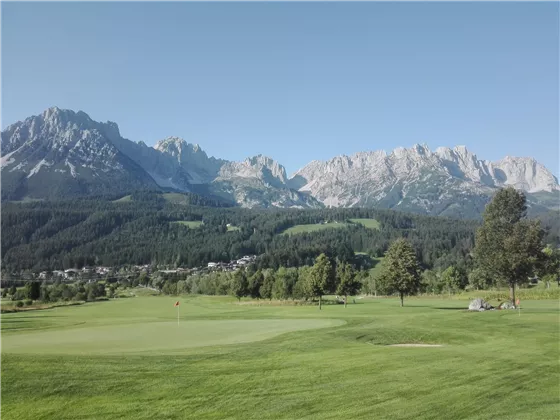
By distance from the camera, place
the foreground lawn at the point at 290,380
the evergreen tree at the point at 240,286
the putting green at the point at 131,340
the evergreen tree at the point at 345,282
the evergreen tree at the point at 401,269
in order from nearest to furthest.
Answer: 1. the foreground lawn at the point at 290,380
2. the putting green at the point at 131,340
3. the evergreen tree at the point at 401,269
4. the evergreen tree at the point at 345,282
5. the evergreen tree at the point at 240,286

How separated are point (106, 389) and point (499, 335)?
→ 84.6 feet

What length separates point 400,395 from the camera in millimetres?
15953

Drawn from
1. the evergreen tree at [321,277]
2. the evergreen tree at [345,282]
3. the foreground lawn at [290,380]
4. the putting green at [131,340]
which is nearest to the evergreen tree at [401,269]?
the evergreen tree at [321,277]

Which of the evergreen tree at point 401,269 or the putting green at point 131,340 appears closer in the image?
the putting green at point 131,340

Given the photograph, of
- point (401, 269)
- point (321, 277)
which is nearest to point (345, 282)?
point (321, 277)

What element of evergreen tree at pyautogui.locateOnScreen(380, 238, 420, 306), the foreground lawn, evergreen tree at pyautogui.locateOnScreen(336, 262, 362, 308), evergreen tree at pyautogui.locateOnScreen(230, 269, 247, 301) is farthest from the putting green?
evergreen tree at pyautogui.locateOnScreen(230, 269, 247, 301)

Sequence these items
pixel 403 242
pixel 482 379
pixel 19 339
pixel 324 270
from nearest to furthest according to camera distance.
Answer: pixel 482 379, pixel 19 339, pixel 403 242, pixel 324 270

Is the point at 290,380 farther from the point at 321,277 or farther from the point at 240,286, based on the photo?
the point at 240,286

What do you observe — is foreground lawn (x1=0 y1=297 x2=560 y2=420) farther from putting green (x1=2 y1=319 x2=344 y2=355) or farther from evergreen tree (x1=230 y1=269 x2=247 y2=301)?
evergreen tree (x1=230 y1=269 x2=247 y2=301)

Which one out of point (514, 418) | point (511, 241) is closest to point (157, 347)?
point (514, 418)

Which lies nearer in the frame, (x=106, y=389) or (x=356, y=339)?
(x=106, y=389)

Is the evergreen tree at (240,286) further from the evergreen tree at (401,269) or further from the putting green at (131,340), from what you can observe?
the putting green at (131,340)

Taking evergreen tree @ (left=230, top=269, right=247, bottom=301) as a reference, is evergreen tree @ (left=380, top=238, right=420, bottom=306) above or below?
above

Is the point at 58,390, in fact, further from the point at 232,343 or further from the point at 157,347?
the point at 232,343
